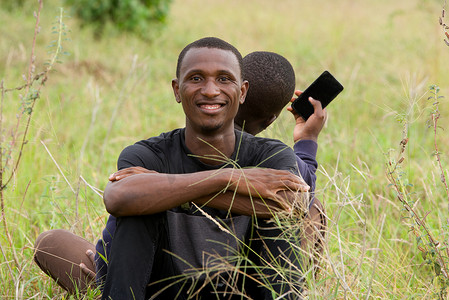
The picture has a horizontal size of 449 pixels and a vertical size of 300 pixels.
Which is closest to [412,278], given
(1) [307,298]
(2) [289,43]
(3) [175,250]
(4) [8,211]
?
(1) [307,298]

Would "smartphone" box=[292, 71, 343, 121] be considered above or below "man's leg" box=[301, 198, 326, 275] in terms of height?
above

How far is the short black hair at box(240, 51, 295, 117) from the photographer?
316 centimetres

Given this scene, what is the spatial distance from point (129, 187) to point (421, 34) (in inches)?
292

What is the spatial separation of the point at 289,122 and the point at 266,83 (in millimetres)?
1111

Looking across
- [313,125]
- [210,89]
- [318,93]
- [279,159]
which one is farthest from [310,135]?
[210,89]

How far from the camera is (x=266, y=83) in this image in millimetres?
3158

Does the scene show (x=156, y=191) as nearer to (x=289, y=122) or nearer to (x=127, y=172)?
(x=127, y=172)

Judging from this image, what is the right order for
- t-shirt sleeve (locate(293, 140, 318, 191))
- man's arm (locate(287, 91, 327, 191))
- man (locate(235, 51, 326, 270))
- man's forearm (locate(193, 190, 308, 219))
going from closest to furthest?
man's forearm (locate(193, 190, 308, 219)) → t-shirt sleeve (locate(293, 140, 318, 191)) → man's arm (locate(287, 91, 327, 191)) → man (locate(235, 51, 326, 270))

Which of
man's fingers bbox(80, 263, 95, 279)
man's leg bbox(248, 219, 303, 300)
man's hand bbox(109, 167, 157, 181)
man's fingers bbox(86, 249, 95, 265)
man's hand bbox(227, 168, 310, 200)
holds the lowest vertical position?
man's fingers bbox(80, 263, 95, 279)

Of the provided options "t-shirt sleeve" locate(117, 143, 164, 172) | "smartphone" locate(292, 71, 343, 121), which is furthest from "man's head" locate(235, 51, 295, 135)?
"t-shirt sleeve" locate(117, 143, 164, 172)

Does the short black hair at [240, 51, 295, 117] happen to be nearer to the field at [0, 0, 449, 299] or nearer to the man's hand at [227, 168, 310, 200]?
the field at [0, 0, 449, 299]

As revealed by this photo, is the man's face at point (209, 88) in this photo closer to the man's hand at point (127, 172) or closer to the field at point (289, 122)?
the man's hand at point (127, 172)

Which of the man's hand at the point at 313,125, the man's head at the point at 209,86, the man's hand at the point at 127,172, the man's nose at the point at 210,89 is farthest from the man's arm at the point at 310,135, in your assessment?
the man's hand at the point at 127,172

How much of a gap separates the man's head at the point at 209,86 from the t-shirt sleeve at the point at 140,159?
0.70 ft
